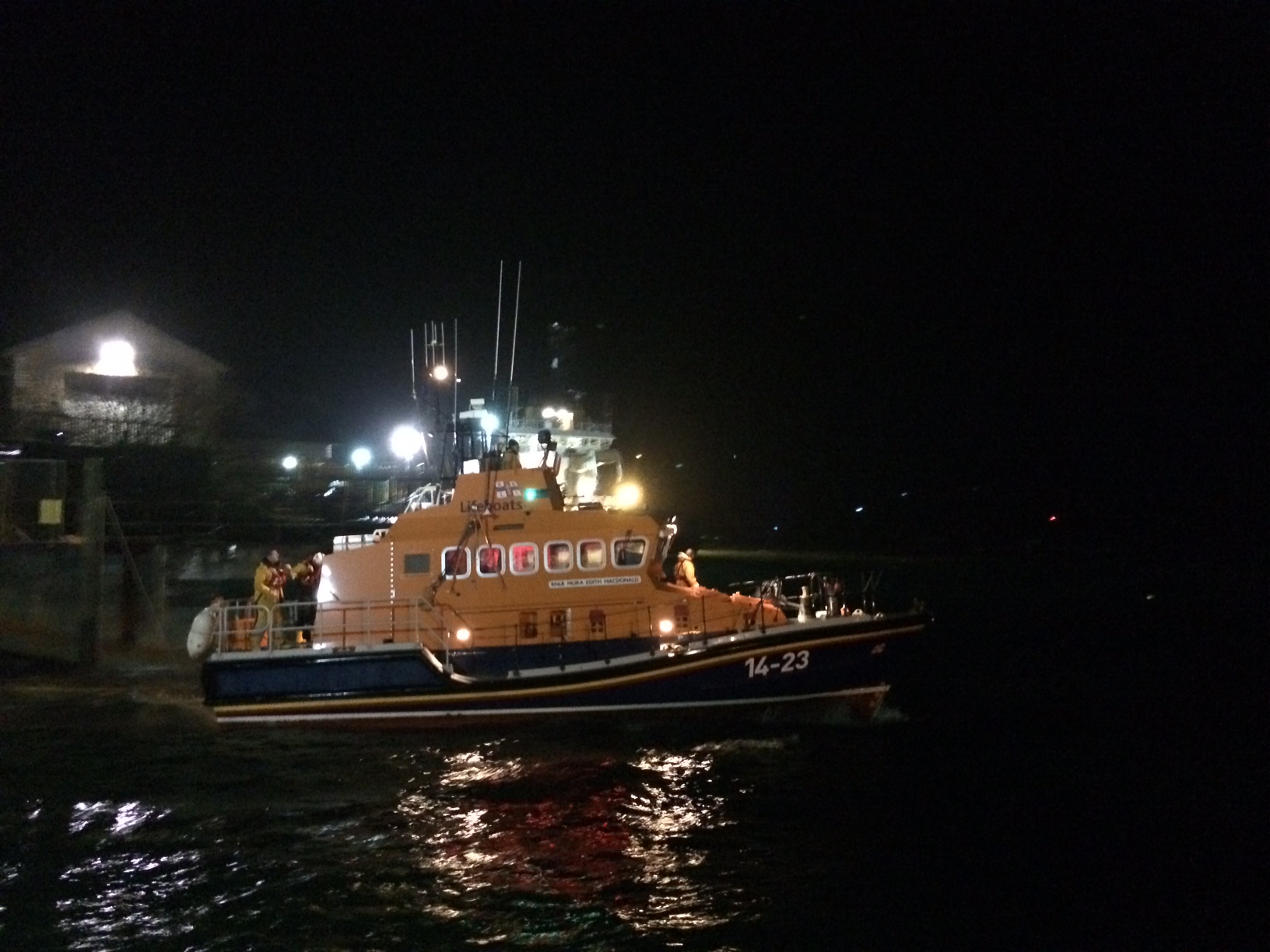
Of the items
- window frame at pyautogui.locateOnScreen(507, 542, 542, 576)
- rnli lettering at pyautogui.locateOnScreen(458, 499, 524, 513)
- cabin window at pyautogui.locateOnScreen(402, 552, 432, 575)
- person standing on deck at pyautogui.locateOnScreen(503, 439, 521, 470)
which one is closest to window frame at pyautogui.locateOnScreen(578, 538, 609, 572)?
window frame at pyautogui.locateOnScreen(507, 542, 542, 576)

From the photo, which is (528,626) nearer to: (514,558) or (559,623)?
(559,623)

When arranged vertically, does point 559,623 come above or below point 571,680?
above

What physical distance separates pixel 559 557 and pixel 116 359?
75.6 feet

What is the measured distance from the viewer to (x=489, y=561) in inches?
461

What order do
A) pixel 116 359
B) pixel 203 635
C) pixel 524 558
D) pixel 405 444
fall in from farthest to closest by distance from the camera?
pixel 116 359
pixel 405 444
pixel 524 558
pixel 203 635

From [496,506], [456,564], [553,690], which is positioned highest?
[496,506]

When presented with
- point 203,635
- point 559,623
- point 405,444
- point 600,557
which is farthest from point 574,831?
point 405,444

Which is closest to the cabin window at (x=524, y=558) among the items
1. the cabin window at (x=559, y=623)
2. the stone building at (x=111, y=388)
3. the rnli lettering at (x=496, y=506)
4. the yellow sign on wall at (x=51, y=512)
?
the rnli lettering at (x=496, y=506)

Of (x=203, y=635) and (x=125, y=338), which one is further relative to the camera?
(x=125, y=338)

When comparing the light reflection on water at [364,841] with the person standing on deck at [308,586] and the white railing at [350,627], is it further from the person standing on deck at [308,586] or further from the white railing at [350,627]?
the person standing on deck at [308,586]

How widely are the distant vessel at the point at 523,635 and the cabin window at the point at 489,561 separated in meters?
0.02

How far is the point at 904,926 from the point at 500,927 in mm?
2573

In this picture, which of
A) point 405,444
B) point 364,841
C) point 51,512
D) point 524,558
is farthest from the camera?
point 405,444

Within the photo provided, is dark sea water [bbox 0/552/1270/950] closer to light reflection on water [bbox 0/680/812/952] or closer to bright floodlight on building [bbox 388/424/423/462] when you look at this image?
light reflection on water [bbox 0/680/812/952]
